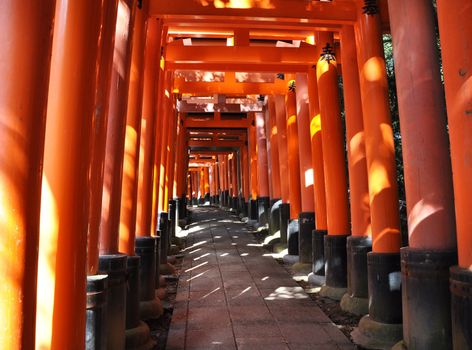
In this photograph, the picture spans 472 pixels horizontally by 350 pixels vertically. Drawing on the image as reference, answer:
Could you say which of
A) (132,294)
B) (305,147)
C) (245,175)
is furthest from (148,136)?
(245,175)

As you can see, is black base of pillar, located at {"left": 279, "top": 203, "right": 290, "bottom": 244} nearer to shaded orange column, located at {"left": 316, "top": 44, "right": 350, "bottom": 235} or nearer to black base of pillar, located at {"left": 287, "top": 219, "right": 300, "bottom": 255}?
black base of pillar, located at {"left": 287, "top": 219, "right": 300, "bottom": 255}

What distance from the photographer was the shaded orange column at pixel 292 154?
32.4ft

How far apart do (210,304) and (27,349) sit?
14.4ft

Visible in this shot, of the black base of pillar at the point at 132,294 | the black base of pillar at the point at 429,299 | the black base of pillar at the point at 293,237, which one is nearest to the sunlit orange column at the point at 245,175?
the black base of pillar at the point at 293,237

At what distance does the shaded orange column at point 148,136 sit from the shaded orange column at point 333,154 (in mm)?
2559

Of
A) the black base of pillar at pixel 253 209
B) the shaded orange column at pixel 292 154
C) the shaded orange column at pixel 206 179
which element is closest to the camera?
the shaded orange column at pixel 292 154

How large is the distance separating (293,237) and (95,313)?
6933 millimetres

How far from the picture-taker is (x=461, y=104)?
10.1 ft

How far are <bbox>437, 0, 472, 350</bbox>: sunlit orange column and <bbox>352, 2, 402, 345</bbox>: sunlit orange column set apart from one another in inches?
57.4

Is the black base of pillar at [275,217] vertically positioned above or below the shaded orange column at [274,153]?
below

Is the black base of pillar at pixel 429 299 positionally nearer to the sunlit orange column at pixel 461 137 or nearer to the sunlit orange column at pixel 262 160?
the sunlit orange column at pixel 461 137

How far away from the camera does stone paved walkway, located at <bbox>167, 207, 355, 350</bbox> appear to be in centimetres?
452

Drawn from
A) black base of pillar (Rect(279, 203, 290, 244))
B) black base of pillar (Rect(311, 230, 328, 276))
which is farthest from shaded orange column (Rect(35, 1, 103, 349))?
black base of pillar (Rect(279, 203, 290, 244))

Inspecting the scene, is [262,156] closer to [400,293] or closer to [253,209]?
[253,209]
